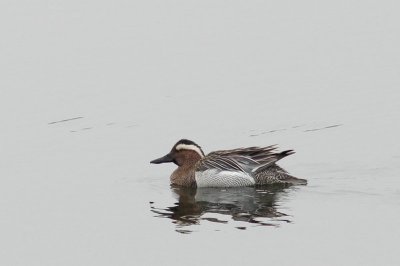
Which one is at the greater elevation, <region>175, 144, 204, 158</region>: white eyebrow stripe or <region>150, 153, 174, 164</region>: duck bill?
<region>175, 144, 204, 158</region>: white eyebrow stripe

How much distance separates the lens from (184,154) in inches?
797

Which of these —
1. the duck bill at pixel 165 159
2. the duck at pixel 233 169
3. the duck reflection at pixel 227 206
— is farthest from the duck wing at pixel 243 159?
the duck bill at pixel 165 159

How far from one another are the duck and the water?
0.85 ft

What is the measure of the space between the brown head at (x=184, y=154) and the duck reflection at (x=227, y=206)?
0.78 meters

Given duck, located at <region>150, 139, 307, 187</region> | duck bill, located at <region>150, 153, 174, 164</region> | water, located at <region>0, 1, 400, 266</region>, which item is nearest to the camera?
water, located at <region>0, 1, 400, 266</region>

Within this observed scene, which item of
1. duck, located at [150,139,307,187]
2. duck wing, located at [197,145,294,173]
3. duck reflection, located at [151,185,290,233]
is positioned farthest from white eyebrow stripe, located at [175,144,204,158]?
duck reflection, located at [151,185,290,233]

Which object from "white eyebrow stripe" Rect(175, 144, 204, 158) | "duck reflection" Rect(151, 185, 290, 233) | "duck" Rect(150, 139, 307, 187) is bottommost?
"duck reflection" Rect(151, 185, 290, 233)

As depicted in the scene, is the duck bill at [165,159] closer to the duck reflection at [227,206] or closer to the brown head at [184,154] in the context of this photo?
the brown head at [184,154]

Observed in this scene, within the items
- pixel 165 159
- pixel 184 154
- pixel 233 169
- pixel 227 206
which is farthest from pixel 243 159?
pixel 227 206

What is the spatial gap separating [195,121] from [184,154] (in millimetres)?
3309

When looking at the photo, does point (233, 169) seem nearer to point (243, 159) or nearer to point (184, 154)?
point (243, 159)

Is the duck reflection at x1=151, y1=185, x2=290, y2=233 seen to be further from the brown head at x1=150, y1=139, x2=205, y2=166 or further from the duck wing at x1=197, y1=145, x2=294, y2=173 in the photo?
the brown head at x1=150, y1=139, x2=205, y2=166

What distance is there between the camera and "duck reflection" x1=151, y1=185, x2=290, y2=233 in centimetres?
1659

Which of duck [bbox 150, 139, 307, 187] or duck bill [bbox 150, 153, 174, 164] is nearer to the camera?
duck [bbox 150, 139, 307, 187]
